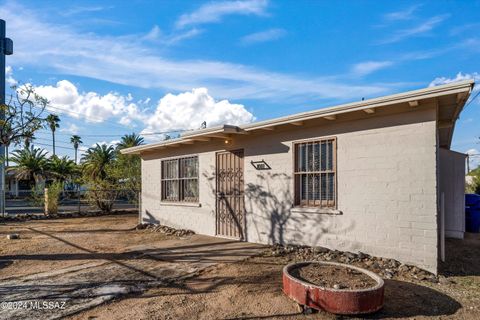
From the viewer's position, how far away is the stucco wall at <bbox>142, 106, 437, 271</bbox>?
5914 millimetres

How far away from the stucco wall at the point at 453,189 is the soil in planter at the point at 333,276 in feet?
19.2

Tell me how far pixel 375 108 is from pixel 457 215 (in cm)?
523

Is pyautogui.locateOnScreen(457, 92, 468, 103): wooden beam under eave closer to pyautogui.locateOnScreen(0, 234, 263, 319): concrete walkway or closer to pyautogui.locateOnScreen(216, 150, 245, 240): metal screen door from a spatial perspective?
pyautogui.locateOnScreen(0, 234, 263, 319): concrete walkway

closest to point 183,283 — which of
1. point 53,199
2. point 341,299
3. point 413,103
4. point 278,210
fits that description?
point 341,299

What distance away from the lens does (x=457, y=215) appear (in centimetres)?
945

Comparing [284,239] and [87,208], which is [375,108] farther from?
[87,208]

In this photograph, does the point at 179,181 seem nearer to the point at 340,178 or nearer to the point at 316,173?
the point at 316,173

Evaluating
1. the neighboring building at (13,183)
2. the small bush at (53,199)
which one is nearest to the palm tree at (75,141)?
the neighboring building at (13,183)

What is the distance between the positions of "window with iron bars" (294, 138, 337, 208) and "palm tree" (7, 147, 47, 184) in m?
30.3

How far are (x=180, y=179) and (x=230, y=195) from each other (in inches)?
98.3

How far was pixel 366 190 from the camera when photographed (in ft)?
21.7

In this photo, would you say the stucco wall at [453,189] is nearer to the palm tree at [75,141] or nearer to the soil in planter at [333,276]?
the soil in planter at [333,276]

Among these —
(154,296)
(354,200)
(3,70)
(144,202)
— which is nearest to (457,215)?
(354,200)

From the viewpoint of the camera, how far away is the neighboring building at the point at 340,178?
5.93 m
